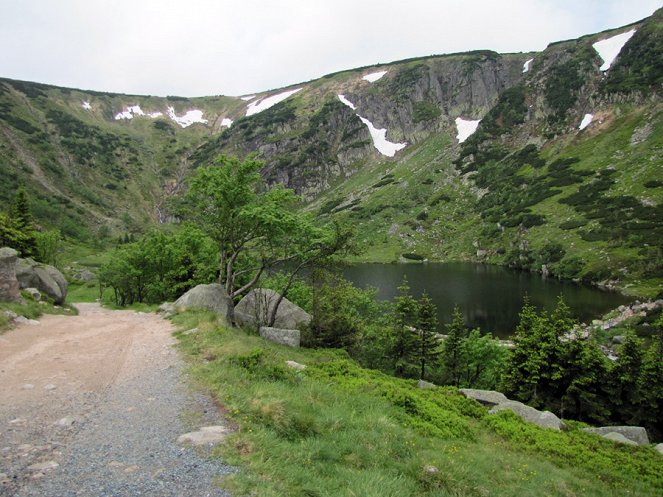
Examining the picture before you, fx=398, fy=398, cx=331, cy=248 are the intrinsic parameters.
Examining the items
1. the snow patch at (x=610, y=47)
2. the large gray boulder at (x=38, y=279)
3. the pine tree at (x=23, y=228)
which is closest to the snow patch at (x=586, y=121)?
the snow patch at (x=610, y=47)

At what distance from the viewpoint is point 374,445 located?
8.86m

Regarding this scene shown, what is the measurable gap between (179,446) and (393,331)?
30.2 meters

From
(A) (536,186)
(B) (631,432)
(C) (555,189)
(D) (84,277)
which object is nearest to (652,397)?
(B) (631,432)

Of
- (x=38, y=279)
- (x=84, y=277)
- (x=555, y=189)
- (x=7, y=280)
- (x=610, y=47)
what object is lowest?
(x=84, y=277)

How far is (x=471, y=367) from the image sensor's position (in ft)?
120

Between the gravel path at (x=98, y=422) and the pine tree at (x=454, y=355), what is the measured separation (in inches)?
1046

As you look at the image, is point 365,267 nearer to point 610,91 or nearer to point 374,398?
point 374,398

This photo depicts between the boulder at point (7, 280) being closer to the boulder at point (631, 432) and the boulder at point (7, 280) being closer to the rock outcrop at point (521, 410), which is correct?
the rock outcrop at point (521, 410)

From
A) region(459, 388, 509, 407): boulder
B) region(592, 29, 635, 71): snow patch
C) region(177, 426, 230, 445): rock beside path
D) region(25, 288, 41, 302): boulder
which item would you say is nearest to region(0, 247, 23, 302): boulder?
region(25, 288, 41, 302): boulder

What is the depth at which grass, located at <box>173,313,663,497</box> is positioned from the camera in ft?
22.2

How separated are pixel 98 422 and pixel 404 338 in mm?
30018

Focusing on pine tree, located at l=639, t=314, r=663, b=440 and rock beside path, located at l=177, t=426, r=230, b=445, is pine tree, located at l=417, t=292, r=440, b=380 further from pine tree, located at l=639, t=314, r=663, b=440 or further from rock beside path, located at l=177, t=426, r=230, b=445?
rock beside path, located at l=177, t=426, r=230, b=445

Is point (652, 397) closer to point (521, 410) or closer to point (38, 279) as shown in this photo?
point (521, 410)

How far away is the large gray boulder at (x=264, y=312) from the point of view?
2956 centimetres
